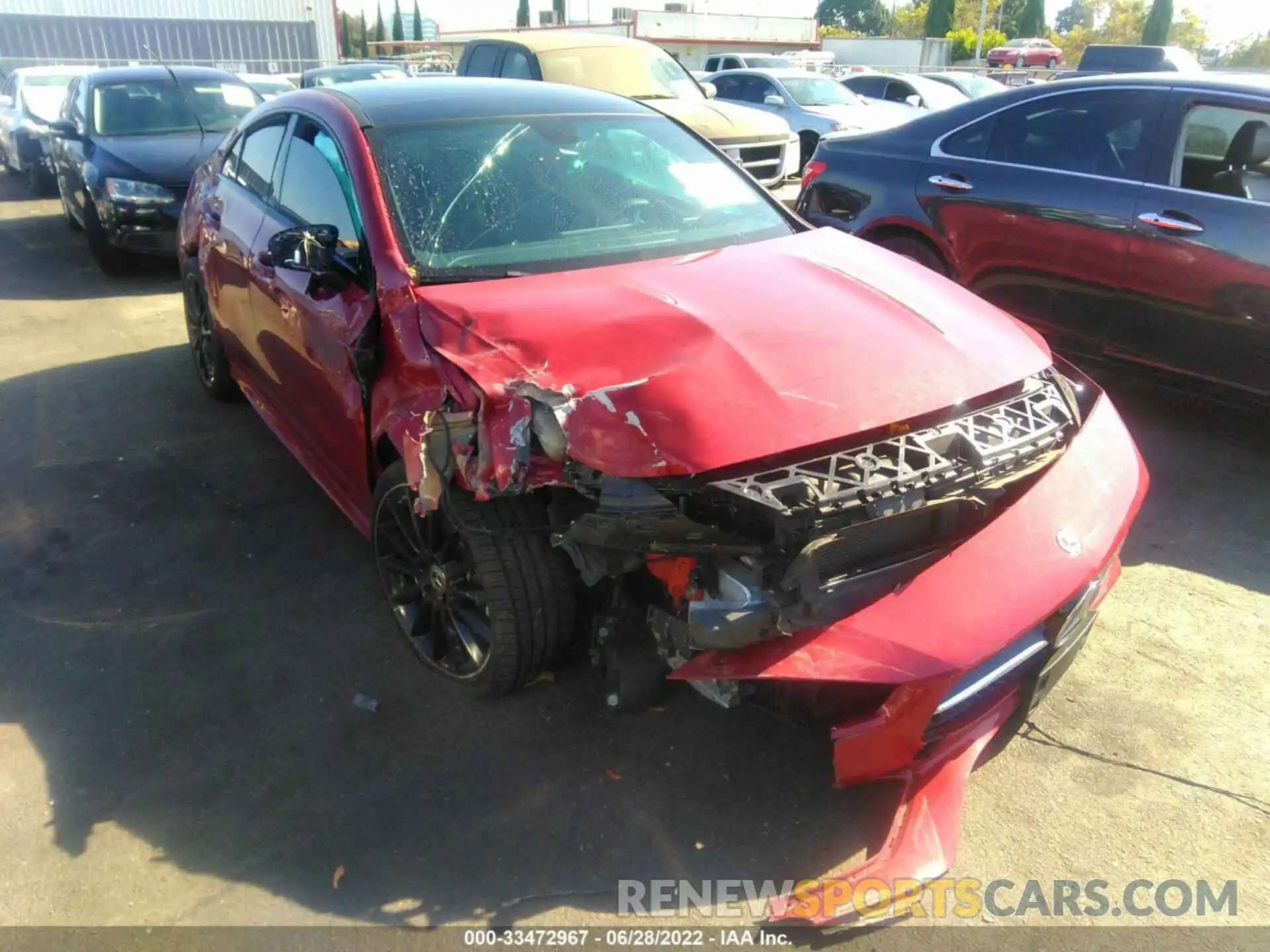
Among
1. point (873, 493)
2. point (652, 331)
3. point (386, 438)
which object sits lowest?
point (386, 438)

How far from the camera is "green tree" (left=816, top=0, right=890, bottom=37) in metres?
76.0

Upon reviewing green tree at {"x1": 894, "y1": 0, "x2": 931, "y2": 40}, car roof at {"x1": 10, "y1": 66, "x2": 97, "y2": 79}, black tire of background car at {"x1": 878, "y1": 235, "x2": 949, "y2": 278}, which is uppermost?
green tree at {"x1": 894, "y1": 0, "x2": 931, "y2": 40}

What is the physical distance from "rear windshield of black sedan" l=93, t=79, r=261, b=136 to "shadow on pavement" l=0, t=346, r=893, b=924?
232 inches

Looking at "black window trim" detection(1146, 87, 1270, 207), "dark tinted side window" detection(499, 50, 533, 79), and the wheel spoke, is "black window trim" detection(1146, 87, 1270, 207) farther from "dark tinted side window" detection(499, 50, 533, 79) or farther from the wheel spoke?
"dark tinted side window" detection(499, 50, 533, 79)

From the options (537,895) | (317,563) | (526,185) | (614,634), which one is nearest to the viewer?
(537,895)

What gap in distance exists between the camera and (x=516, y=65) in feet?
31.7

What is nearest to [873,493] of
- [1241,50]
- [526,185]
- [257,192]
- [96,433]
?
[526,185]

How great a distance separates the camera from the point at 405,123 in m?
3.50

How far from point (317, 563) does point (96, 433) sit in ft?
6.77

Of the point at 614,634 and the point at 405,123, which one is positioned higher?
the point at 405,123

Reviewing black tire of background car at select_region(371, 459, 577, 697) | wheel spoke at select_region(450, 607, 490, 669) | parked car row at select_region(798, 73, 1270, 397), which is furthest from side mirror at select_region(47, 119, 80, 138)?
wheel spoke at select_region(450, 607, 490, 669)

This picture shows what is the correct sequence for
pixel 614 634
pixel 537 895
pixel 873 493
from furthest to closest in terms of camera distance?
pixel 614 634, pixel 537 895, pixel 873 493

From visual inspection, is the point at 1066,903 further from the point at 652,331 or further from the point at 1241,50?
the point at 1241,50

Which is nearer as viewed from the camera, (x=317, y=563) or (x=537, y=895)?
(x=537, y=895)
